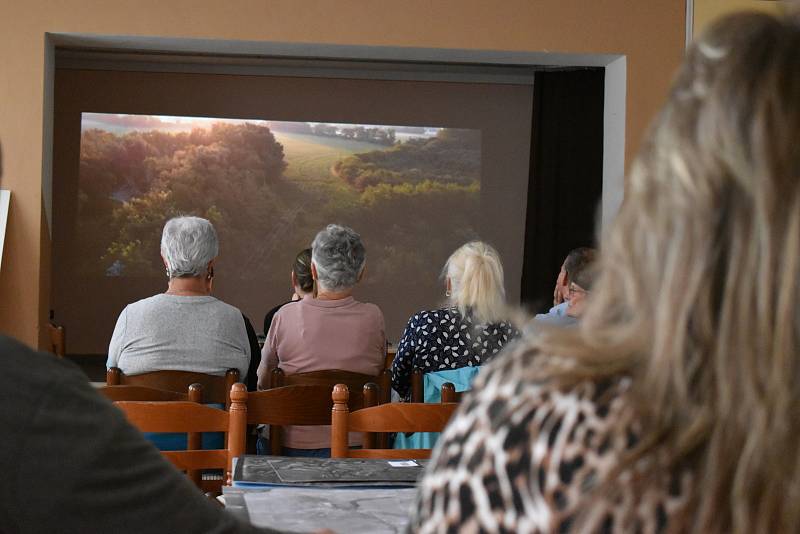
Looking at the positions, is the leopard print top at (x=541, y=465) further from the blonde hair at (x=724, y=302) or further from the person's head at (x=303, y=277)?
the person's head at (x=303, y=277)

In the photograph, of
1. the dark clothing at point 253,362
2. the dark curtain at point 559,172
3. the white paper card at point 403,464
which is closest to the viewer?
the white paper card at point 403,464

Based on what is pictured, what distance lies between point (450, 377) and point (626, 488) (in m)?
2.97

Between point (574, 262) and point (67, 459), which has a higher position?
point (574, 262)

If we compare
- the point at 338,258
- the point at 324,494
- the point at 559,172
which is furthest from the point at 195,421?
the point at 559,172

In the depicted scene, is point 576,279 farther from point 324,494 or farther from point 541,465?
→ point 541,465

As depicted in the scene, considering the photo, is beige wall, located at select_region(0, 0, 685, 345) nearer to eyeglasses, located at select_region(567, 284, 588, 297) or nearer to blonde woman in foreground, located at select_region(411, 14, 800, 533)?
eyeglasses, located at select_region(567, 284, 588, 297)

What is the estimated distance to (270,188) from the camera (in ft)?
33.7

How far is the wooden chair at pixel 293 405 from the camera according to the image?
2.40 metres

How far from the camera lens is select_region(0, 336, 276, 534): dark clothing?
1.00 m

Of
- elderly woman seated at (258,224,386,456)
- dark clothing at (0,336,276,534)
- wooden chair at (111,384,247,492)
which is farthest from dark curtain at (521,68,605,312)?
Result: dark clothing at (0,336,276,534)

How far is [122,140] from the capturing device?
10.0 metres

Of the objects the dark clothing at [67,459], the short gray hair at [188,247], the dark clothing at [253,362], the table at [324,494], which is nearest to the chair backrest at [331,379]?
the short gray hair at [188,247]

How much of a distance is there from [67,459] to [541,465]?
0.52 m

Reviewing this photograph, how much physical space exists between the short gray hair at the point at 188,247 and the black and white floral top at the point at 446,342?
84 cm
